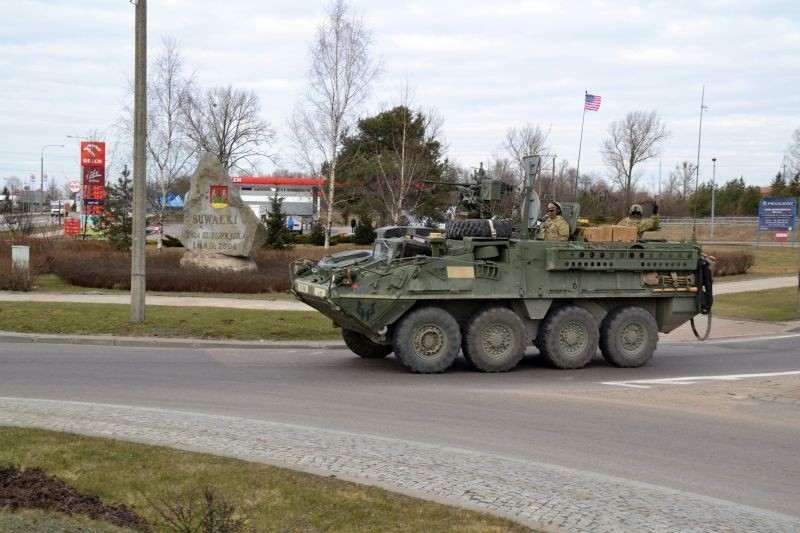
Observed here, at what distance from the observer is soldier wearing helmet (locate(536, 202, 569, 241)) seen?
1334 cm

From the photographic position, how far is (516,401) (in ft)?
33.6

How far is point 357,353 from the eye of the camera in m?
13.9

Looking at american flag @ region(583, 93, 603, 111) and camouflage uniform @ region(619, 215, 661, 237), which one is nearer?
camouflage uniform @ region(619, 215, 661, 237)

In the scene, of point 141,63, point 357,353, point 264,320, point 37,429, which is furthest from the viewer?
point 264,320

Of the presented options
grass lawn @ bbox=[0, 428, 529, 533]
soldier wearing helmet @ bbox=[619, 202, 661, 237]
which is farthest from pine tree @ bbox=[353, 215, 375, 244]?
grass lawn @ bbox=[0, 428, 529, 533]

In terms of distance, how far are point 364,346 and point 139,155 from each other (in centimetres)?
536

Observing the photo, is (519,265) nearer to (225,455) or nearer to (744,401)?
(744,401)

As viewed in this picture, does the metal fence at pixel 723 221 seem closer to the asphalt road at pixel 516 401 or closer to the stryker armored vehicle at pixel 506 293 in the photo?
the asphalt road at pixel 516 401

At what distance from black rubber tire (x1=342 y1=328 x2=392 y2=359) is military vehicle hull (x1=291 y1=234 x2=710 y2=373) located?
0.02m

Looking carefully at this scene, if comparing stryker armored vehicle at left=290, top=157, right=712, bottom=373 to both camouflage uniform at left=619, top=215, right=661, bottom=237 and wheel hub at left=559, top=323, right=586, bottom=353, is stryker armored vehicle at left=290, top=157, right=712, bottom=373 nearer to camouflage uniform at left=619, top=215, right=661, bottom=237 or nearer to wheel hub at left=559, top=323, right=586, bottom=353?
wheel hub at left=559, top=323, right=586, bottom=353

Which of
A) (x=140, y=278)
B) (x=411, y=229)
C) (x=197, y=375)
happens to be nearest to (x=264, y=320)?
(x=140, y=278)

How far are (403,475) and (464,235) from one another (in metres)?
6.92

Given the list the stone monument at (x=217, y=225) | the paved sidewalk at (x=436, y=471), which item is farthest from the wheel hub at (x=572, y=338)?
the stone monument at (x=217, y=225)

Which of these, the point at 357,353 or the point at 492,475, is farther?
the point at 357,353
